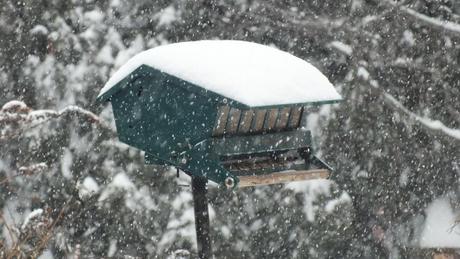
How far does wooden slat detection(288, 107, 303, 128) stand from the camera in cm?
398

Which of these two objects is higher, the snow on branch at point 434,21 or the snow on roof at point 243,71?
the snow on branch at point 434,21

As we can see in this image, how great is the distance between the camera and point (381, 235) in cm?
821

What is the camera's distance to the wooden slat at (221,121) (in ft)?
12.3

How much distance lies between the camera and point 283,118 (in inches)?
155

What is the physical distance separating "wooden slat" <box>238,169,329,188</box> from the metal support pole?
29 centimetres

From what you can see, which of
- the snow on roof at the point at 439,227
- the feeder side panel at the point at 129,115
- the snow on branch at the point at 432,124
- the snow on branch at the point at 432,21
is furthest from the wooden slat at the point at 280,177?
Result: the snow on branch at the point at 432,21

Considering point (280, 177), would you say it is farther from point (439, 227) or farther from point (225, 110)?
point (439, 227)

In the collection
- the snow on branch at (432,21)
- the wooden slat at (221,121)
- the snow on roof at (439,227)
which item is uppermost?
the snow on branch at (432,21)

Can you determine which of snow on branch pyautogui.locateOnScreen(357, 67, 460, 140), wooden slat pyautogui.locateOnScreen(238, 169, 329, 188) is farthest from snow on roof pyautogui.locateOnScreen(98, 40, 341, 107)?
snow on branch pyautogui.locateOnScreen(357, 67, 460, 140)

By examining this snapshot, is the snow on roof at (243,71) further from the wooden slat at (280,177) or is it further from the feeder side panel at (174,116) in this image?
the wooden slat at (280,177)

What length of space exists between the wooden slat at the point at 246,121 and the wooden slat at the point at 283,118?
7.1 inches

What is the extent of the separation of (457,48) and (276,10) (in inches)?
74.8

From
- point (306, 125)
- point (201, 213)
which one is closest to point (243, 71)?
point (201, 213)

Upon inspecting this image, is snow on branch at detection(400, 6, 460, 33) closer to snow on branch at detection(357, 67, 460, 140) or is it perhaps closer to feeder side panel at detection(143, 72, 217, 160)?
snow on branch at detection(357, 67, 460, 140)
